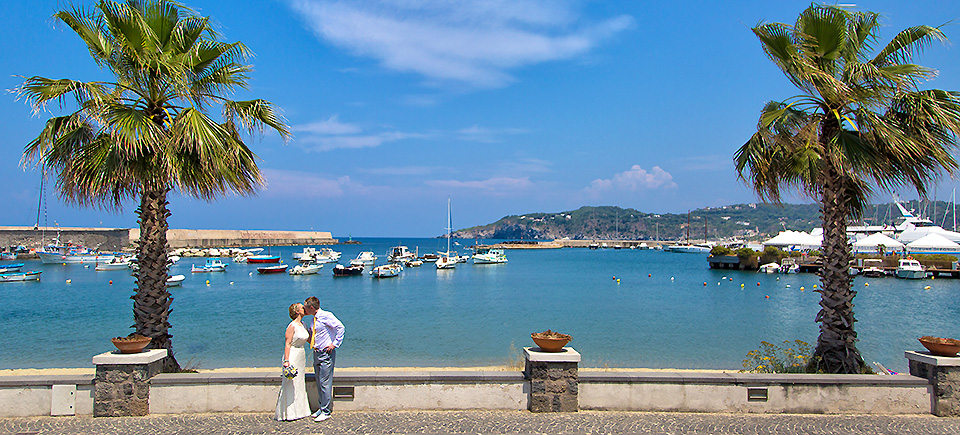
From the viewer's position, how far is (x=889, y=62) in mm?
9422

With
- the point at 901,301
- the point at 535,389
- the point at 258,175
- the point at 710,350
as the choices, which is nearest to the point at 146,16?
the point at 258,175

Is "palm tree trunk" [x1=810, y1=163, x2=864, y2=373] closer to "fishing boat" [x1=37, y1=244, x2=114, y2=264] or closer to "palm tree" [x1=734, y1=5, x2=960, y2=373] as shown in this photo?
"palm tree" [x1=734, y1=5, x2=960, y2=373]

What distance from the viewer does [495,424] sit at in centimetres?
682

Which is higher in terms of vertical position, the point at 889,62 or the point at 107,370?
the point at 889,62

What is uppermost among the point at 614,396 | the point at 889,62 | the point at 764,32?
the point at 764,32

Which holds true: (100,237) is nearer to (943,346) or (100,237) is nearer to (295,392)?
(295,392)

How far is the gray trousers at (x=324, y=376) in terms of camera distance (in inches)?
276

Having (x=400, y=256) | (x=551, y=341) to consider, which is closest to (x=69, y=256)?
(x=400, y=256)

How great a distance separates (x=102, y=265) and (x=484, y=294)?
171ft

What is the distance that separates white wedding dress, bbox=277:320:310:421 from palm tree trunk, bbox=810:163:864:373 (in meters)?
8.70

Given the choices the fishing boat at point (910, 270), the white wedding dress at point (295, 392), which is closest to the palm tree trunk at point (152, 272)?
the white wedding dress at point (295, 392)

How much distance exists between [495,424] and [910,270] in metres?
61.4

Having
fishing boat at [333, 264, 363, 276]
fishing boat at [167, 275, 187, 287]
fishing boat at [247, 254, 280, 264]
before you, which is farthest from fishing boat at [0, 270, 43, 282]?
fishing boat at [247, 254, 280, 264]

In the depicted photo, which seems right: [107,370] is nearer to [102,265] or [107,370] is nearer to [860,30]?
[860,30]
